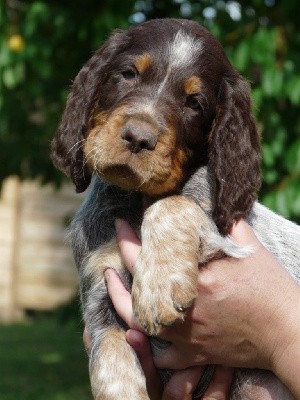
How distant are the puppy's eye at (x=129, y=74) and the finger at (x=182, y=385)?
1403 mm

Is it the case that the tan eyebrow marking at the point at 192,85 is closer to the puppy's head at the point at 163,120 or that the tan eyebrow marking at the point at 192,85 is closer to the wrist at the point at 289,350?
the puppy's head at the point at 163,120

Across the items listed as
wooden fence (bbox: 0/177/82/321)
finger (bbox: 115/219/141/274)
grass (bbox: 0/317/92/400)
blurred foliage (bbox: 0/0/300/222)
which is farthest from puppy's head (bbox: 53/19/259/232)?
wooden fence (bbox: 0/177/82/321)

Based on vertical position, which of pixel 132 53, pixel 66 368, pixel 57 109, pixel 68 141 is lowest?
pixel 66 368

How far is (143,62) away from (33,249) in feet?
48.6

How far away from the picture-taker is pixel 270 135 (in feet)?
24.2

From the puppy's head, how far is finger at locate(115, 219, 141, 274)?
223 millimetres

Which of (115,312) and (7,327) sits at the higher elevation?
(115,312)

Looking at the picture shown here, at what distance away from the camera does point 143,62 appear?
4430 mm

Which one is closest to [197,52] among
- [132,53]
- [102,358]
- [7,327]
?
[132,53]

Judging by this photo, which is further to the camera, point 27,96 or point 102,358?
point 27,96

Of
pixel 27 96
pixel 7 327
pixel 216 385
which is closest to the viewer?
pixel 216 385

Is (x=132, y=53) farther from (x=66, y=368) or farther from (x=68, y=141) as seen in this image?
(x=66, y=368)

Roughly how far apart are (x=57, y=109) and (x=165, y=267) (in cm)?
503

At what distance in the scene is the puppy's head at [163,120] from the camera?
416cm
